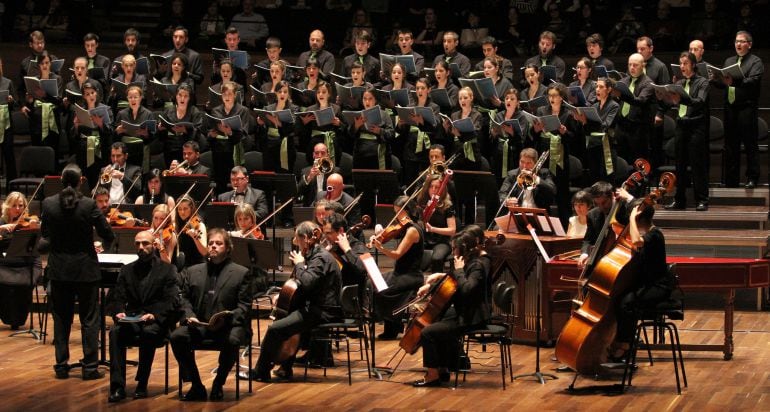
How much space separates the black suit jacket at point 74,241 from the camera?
7867 millimetres

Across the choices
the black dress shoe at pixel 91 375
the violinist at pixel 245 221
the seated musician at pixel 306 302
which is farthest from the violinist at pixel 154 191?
the seated musician at pixel 306 302

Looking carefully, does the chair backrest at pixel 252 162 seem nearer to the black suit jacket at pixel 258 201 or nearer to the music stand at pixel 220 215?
the black suit jacket at pixel 258 201

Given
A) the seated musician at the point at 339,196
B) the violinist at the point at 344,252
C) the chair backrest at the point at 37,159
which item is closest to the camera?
the violinist at the point at 344,252

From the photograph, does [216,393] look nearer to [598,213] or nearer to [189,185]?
[598,213]

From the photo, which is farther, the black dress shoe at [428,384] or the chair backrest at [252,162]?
the chair backrest at [252,162]

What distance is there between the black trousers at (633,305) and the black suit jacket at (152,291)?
8.54 ft

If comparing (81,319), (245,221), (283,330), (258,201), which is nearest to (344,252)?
(283,330)

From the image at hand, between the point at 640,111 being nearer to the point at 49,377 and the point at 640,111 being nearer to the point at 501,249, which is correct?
the point at 501,249

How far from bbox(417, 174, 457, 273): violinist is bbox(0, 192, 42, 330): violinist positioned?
2873 millimetres

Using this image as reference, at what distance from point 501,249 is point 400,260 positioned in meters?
0.73

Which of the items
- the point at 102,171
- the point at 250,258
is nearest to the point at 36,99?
the point at 102,171

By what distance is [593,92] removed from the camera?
11.2 meters

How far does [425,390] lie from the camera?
7.70m

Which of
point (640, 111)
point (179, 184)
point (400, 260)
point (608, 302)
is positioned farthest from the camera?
point (640, 111)
